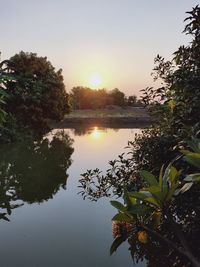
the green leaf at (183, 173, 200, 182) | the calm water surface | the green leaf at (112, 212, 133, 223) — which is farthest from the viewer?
the calm water surface

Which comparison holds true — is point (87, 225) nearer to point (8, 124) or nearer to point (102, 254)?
point (102, 254)

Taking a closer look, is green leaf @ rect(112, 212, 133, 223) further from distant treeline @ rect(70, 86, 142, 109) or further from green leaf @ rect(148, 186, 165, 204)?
distant treeline @ rect(70, 86, 142, 109)

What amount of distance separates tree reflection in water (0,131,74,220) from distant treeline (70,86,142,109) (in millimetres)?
107775

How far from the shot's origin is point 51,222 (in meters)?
13.6

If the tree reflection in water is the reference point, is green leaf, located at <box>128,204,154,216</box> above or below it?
above

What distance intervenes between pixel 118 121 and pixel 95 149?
51.5 m

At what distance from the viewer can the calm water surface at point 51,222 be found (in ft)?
33.6

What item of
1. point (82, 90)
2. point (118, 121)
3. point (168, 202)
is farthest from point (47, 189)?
point (82, 90)

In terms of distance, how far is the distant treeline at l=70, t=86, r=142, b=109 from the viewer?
467 feet

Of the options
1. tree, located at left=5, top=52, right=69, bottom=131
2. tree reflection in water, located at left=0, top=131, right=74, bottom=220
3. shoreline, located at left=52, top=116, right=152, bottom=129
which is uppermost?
tree, located at left=5, top=52, right=69, bottom=131

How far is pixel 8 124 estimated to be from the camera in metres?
36.0

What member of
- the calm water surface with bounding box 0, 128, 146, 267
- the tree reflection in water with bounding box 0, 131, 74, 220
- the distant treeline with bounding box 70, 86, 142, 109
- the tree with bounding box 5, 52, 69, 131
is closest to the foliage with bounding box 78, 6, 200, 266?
the calm water surface with bounding box 0, 128, 146, 267

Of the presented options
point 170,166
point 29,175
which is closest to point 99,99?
point 29,175

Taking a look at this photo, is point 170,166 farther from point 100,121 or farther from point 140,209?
point 100,121
